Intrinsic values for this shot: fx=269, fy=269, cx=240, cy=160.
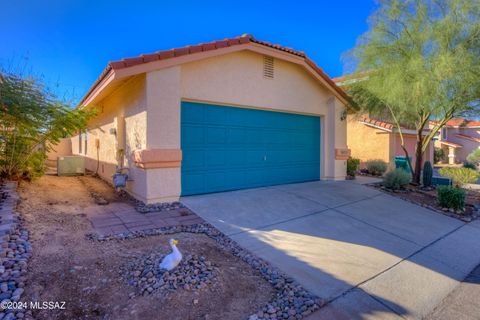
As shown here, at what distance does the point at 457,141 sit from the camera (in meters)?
33.4

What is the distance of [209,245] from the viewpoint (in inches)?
175

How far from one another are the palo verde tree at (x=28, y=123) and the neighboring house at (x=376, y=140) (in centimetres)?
1423

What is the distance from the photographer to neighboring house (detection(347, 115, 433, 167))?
54.7 feet

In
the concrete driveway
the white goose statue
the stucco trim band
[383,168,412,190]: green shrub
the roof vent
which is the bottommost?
the concrete driveway

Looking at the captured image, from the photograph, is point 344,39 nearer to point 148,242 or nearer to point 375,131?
point 375,131

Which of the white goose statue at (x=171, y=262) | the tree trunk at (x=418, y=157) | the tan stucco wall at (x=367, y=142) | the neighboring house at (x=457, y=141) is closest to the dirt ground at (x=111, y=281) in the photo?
the white goose statue at (x=171, y=262)

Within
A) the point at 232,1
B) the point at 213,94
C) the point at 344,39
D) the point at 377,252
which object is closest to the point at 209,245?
the point at 377,252

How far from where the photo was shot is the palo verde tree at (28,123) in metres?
6.55

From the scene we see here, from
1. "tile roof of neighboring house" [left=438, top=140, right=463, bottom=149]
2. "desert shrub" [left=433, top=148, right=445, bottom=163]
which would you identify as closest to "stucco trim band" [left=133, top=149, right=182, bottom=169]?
"desert shrub" [left=433, top=148, right=445, bottom=163]

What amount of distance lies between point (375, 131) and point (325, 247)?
1484 centimetres

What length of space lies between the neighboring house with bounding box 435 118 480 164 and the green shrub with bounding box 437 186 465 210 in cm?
2711

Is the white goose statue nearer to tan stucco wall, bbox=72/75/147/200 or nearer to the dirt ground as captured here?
the dirt ground

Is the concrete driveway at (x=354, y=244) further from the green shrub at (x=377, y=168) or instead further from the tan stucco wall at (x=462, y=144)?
the tan stucco wall at (x=462, y=144)

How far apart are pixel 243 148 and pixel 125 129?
3660mm
